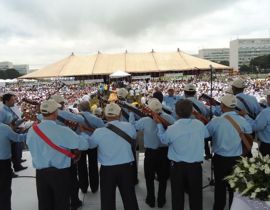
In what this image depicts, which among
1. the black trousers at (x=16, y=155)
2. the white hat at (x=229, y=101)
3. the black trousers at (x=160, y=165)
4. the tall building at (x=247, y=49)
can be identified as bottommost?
the black trousers at (x=16, y=155)

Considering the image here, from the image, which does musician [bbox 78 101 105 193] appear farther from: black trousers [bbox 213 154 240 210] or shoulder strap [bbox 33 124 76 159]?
black trousers [bbox 213 154 240 210]

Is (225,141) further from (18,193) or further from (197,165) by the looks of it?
(18,193)

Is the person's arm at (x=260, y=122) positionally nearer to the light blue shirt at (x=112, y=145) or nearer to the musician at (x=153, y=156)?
the musician at (x=153, y=156)

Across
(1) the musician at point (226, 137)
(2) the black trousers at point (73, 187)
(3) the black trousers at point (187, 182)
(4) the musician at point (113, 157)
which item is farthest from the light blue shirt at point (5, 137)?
(1) the musician at point (226, 137)

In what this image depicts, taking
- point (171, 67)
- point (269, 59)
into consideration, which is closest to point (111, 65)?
point (171, 67)

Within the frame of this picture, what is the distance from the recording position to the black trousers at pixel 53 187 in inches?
147

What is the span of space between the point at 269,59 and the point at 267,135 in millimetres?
99227

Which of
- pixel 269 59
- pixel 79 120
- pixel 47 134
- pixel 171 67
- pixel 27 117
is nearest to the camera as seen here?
pixel 47 134

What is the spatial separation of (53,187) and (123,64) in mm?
46613

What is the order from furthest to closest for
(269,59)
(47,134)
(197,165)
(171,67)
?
(269,59) < (171,67) < (197,165) < (47,134)

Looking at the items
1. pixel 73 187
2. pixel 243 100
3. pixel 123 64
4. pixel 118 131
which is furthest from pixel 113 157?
pixel 123 64

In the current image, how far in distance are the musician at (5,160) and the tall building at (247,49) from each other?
162m

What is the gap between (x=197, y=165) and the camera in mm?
3947

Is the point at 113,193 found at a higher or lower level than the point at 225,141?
lower
